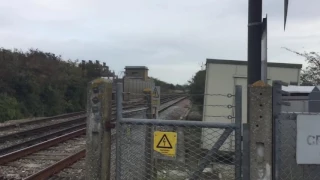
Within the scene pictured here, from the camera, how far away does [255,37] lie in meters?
5.29

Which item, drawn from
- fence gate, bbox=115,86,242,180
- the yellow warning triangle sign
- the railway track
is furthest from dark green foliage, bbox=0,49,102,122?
the yellow warning triangle sign

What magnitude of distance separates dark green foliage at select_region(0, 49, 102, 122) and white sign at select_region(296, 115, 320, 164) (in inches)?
982

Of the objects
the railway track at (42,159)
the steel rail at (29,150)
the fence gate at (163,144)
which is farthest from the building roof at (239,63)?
the fence gate at (163,144)

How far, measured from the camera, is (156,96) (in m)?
8.08

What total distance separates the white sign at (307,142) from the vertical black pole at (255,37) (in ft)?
6.92

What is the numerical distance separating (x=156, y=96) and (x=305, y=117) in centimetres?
505

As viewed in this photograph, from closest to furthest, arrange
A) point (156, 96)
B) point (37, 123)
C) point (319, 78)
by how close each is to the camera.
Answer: point (156, 96)
point (319, 78)
point (37, 123)

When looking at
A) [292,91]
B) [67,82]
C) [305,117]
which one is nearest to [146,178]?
[292,91]

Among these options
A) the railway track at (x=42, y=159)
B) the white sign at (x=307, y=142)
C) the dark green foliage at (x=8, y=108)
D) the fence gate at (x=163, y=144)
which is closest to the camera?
the white sign at (x=307, y=142)

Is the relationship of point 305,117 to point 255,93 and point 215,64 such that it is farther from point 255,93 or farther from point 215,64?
point 215,64

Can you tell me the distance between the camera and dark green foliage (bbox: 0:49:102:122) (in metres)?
28.0

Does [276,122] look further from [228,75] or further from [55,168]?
[228,75]

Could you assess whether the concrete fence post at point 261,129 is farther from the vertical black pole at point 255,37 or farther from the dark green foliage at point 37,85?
the dark green foliage at point 37,85

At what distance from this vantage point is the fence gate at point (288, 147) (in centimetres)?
318
